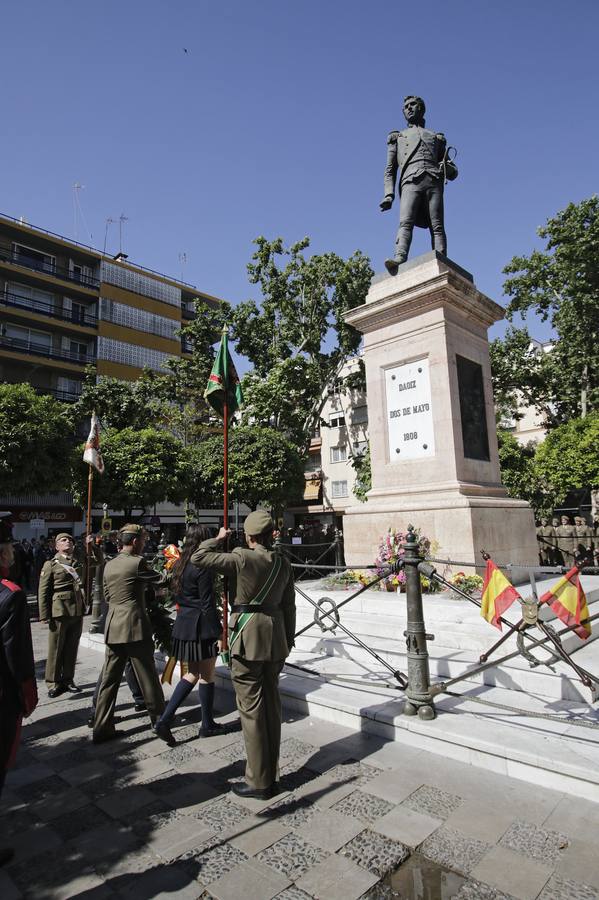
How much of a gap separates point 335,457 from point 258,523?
37.6 m

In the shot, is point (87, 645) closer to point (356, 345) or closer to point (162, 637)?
point (162, 637)

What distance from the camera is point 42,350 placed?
3534 cm

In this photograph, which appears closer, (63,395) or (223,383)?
(223,383)

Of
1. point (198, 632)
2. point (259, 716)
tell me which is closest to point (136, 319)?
point (198, 632)

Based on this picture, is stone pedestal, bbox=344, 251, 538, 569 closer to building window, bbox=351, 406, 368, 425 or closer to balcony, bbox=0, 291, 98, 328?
building window, bbox=351, 406, 368, 425

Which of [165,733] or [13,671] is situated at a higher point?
[13,671]

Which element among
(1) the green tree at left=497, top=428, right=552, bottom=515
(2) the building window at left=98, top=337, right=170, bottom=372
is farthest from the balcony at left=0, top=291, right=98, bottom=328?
(1) the green tree at left=497, top=428, right=552, bottom=515

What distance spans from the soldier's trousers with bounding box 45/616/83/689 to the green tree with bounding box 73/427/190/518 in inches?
658

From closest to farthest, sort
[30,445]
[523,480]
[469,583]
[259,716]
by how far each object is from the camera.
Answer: [259,716], [469,583], [30,445], [523,480]

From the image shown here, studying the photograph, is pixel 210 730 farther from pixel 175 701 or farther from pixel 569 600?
pixel 569 600

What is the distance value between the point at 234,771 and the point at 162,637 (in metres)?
2.14

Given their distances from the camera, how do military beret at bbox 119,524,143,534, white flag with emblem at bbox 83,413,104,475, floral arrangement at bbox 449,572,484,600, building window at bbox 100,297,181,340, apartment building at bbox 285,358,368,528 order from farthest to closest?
apartment building at bbox 285,358,368,528
building window at bbox 100,297,181,340
white flag with emblem at bbox 83,413,104,475
floral arrangement at bbox 449,572,484,600
military beret at bbox 119,524,143,534

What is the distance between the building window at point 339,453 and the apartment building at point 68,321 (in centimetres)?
1286

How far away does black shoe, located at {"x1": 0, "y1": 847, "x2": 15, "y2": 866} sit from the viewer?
2.82 meters
